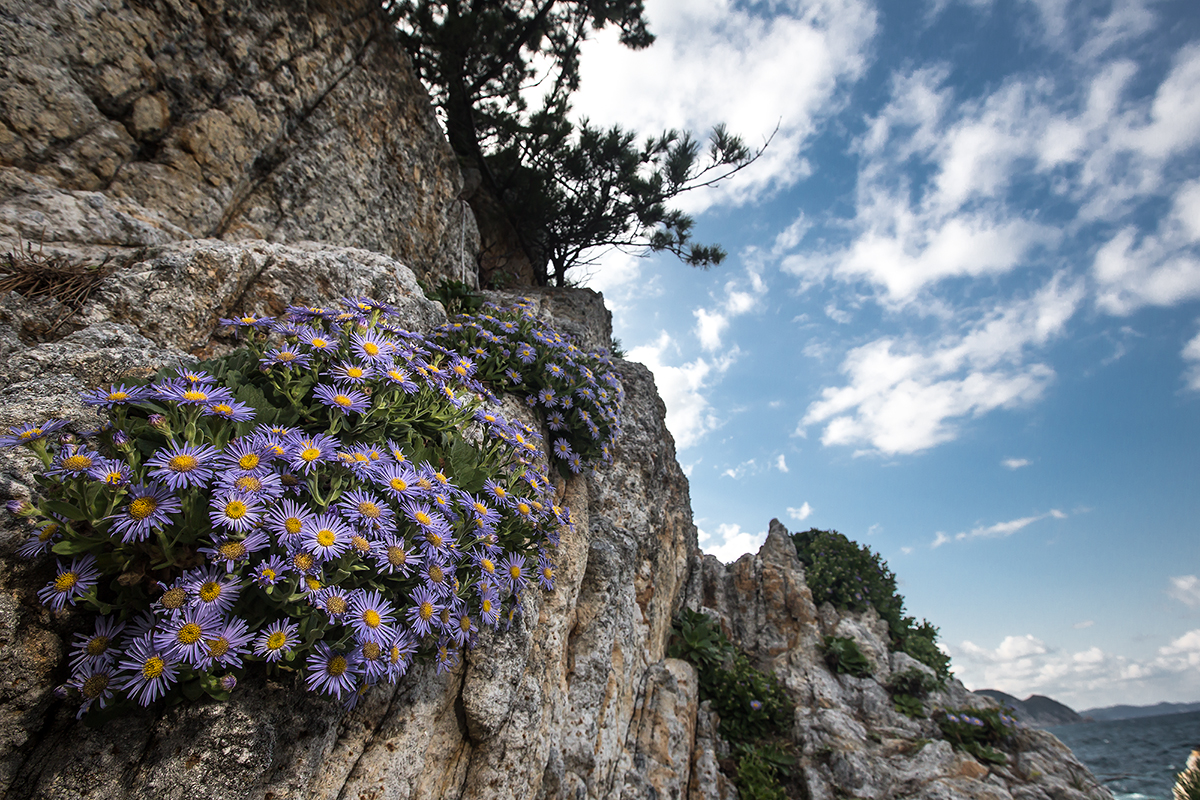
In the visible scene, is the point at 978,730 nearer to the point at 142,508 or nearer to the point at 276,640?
the point at 276,640

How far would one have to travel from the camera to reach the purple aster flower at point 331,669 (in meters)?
1.62

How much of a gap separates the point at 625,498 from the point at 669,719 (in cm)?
228

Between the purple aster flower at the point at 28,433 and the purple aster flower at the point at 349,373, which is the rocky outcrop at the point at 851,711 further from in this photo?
the purple aster flower at the point at 28,433

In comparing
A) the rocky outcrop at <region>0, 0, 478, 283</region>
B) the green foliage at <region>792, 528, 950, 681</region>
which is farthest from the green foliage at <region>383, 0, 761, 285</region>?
the green foliage at <region>792, 528, 950, 681</region>

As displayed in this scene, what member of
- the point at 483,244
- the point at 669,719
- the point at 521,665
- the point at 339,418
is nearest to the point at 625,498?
the point at 669,719

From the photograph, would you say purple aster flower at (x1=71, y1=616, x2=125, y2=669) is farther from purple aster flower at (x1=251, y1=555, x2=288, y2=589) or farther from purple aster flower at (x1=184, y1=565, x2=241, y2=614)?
purple aster flower at (x1=251, y1=555, x2=288, y2=589)

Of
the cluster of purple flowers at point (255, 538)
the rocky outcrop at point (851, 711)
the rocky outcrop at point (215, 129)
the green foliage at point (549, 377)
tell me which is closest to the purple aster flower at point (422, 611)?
the cluster of purple flowers at point (255, 538)

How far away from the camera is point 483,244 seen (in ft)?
33.2

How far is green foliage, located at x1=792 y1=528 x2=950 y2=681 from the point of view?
9.98m

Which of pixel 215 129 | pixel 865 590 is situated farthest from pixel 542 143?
pixel 865 590

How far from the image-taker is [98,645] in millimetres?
1478

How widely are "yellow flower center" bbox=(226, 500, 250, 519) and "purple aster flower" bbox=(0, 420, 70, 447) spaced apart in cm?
58

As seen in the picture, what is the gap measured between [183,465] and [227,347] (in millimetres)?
1875

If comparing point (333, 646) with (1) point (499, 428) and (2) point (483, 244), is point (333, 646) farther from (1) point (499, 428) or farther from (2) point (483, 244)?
(2) point (483, 244)
